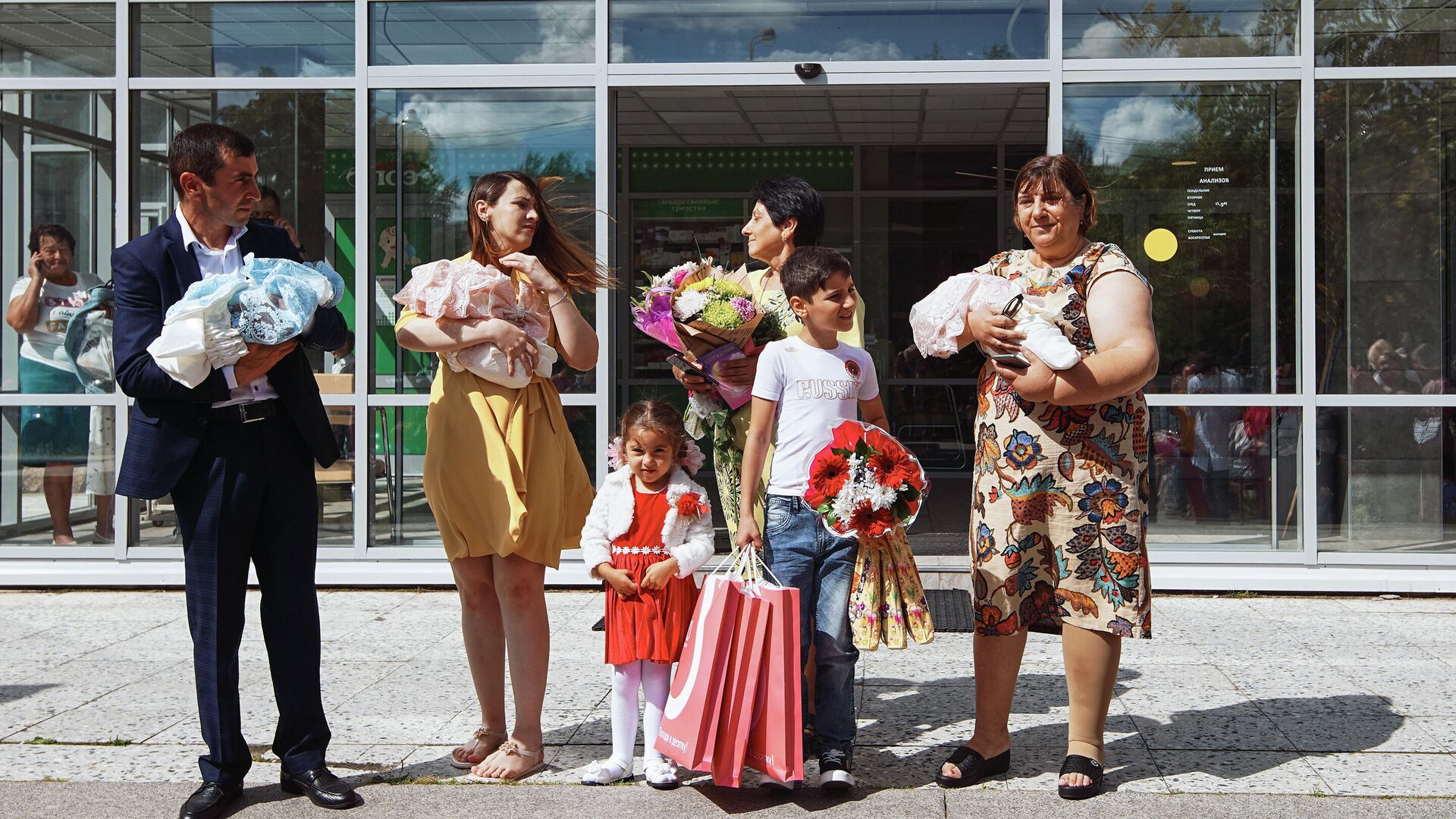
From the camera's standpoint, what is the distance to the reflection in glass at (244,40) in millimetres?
7922

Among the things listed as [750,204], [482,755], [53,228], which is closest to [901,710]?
[482,755]

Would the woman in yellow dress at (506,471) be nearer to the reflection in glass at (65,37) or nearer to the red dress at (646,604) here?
the red dress at (646,604)

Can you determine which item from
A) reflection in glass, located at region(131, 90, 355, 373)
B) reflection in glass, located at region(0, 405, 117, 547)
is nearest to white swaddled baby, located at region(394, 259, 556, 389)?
reflection in glass, located at region(131, 90, 355, 373)

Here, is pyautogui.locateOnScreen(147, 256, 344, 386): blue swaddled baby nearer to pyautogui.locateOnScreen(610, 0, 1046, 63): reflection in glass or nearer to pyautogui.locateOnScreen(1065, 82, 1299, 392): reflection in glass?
pyautogui.locateOnScreen(610, 0, 1046, 63): reflection in glass

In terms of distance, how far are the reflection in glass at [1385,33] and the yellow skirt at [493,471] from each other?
556 centimetres

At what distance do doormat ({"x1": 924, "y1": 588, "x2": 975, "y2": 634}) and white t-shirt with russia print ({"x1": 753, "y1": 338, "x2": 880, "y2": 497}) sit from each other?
92.1 inches

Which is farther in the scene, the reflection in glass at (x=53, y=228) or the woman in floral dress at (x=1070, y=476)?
the reflection in glass at (x=53, y=228)

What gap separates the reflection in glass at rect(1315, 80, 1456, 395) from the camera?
7.56 meters

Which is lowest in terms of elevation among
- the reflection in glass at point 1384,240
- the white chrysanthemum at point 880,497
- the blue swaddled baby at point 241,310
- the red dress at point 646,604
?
the red dress at point 646,604

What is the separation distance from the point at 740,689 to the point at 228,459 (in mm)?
1607

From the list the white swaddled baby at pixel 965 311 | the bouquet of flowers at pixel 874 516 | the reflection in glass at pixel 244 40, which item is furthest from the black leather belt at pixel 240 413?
the reflection in glass at pixel 244 40

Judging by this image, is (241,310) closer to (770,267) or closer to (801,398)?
(801,398)

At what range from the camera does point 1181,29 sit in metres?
7.66

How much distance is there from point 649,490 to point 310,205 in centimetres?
465
